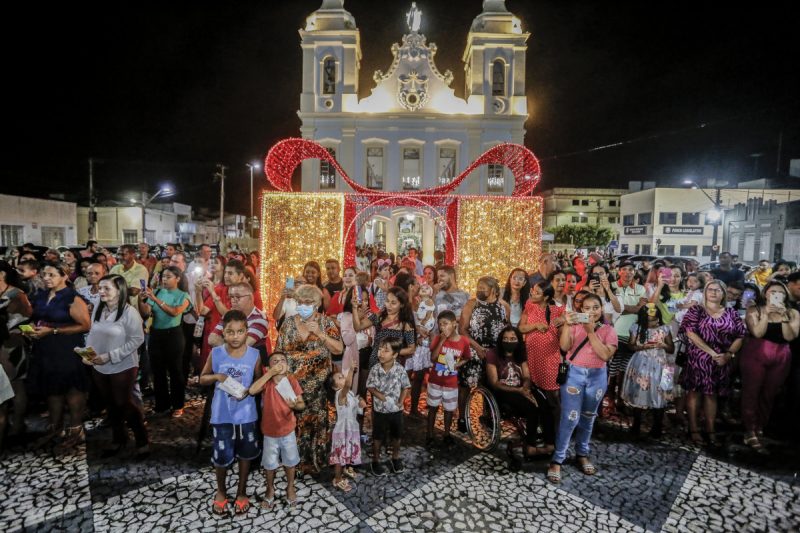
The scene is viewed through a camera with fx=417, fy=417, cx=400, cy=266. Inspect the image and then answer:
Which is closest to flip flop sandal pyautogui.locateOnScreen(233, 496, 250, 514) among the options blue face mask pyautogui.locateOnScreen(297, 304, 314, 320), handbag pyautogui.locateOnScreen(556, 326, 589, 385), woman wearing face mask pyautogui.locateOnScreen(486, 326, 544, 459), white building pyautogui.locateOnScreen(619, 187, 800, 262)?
blue face mask pyautogui.locateOnScreen(297, 304, 314, 320)

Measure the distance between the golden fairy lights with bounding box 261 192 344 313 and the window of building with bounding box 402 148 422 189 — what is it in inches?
651

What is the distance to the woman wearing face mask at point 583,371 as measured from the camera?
3.69 meters

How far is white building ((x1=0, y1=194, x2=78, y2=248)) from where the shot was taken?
24734 mm

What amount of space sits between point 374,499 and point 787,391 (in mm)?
4876

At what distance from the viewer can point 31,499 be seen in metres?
3.40

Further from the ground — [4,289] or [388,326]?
[4,289]

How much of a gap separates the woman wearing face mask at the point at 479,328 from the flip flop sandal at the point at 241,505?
93.9 inches

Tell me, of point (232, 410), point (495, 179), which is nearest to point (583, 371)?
point (232, 410)

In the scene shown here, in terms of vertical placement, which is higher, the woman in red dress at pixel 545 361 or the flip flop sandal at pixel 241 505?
the woman in red dress at pixel 545 361

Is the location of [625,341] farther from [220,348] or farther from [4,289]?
[4,289]

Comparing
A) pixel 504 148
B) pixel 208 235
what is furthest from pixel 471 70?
pixel 208 235

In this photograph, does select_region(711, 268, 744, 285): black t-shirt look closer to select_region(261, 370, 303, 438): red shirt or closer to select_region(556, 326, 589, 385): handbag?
select_region(556, 326, 589, 385): handbag

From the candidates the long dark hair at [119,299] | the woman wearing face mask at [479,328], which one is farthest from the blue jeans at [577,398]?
the long dark hair at [119,299]

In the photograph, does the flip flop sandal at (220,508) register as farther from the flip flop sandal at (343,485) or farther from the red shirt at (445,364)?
the red shirt at (445,364)
